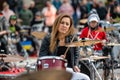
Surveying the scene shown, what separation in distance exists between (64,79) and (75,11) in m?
18.6

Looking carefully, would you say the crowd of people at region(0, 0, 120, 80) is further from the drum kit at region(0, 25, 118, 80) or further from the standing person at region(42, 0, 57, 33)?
the drum kit at region(0, 25, 118, 80)

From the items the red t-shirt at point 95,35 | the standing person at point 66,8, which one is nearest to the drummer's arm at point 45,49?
the red t-shirt at point 95,35

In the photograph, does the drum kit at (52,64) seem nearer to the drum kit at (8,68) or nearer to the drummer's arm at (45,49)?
the drum kit at (8,68)

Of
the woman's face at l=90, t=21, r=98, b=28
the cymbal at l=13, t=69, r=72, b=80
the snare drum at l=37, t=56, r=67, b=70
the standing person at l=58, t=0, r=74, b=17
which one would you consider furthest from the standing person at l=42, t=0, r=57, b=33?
the cymbal at l=13, t=69, r=72, b=80

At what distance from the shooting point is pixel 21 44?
690 inches

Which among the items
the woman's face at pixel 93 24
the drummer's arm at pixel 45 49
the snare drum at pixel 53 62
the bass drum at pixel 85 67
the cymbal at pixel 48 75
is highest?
the woman's face at pixel 93 24

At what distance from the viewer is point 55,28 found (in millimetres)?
9516

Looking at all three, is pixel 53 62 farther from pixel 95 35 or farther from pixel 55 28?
pixel 95 35

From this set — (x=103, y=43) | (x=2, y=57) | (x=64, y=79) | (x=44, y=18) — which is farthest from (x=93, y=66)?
(x=44, y=18)

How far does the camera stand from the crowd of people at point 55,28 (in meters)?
9.50

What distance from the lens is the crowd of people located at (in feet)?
31.2

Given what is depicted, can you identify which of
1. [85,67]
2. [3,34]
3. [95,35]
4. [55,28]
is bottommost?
[85,67]

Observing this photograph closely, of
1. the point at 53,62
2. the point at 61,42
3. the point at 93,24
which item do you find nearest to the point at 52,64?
the point at 53,62

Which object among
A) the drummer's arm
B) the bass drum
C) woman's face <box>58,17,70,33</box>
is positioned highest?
woman's face <box>58,17,70,33</box>
